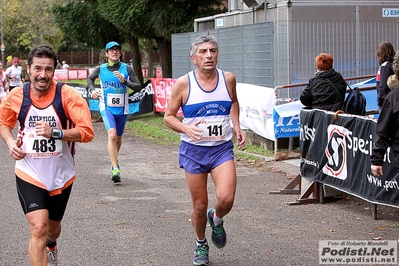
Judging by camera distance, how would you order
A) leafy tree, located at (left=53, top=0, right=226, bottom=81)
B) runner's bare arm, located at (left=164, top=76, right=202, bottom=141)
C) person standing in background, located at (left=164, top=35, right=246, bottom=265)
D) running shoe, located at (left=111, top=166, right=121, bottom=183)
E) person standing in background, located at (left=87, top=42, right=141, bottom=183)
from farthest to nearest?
leafy tree, located at (left=53, top=0, right=226, bottom=81)
person standing in background, located at (left=87, top=42, right=141, bottom=183)
running shoe, located at (left=111, top=166, right=121, bottom=183)
person standing in background, located at (left=164, top=35, right=246, bottom=265)
runner's bare arm, located at (left=164, top=76, right=202, bottom=141)

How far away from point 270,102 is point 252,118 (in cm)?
112

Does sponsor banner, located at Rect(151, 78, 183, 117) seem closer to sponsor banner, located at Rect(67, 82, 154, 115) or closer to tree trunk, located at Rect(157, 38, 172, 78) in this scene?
sponsor banner, located at Rect(67, 82, 154, 115)

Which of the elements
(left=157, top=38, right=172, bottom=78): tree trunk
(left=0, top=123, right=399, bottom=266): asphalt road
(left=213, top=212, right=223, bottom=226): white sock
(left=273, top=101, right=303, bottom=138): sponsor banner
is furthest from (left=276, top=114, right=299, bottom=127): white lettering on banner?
(left=157, top=38, right=172, bottom=78): tree trunk

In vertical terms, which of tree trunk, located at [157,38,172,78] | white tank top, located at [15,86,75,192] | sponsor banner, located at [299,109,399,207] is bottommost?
sponsor banner, located at [299,109,399,207]

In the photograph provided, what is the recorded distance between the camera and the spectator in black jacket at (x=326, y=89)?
10609 mm

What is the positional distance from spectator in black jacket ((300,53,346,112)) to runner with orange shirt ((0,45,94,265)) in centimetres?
543

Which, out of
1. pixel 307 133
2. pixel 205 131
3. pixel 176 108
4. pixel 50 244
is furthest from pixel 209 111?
pixel 307 133

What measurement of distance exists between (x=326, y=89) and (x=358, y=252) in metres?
3.86

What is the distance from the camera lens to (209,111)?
6.73 metres

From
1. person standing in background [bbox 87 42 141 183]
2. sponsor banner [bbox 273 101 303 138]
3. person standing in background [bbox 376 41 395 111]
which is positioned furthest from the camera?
sponsor banner [bbox 273 101 303 138]

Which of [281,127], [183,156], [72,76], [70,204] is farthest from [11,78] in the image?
[72,76]

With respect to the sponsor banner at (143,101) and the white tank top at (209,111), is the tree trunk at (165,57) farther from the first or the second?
the white tank top at (209,111)

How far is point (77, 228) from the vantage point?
27.8 feet

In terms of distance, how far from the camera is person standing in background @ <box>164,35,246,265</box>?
6.70 metres
